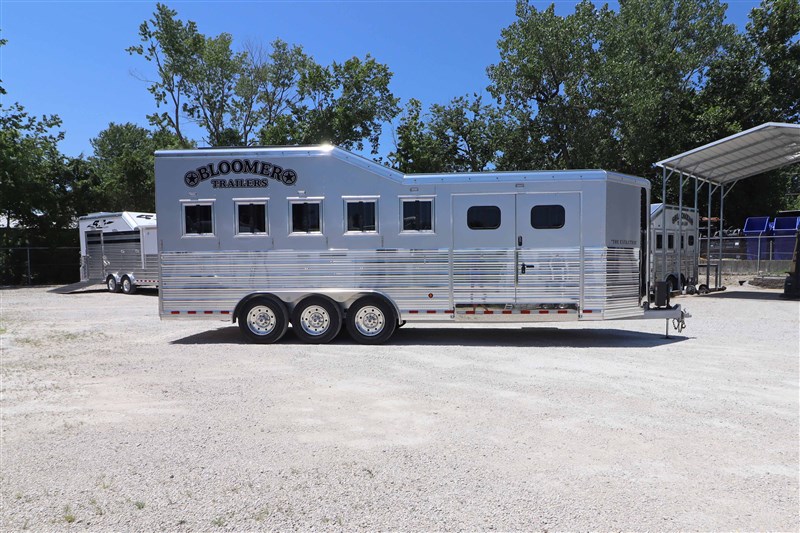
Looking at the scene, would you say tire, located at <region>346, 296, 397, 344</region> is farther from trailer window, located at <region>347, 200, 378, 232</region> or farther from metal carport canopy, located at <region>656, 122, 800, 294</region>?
metal carport canopy, located at <region>656, 122, 800, 294</region>

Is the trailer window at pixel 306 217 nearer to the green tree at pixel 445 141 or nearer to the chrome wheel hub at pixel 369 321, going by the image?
the chrome wheel hub at pixel 369 321

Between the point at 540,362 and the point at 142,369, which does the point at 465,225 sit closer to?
→ the point at 540,362

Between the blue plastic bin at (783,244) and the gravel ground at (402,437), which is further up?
the blue plastic bin at (783,244)

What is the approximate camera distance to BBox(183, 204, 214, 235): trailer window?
975cm

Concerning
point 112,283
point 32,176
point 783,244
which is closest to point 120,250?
point 112,283

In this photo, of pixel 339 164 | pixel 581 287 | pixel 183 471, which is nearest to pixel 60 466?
pixel 183 471

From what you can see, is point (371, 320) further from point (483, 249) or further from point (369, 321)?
point (483, 249)

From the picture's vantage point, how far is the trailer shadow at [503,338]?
971 centimetres

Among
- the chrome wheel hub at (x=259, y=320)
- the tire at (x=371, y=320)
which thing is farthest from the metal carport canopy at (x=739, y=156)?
the chrome wheel hub at (x=259, y=320)

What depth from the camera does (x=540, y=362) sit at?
26.5ft

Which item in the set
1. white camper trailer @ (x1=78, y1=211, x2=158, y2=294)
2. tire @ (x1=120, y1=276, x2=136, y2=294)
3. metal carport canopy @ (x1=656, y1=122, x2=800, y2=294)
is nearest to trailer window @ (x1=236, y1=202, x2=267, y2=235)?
metal carport canopy @ (x1=656, y1=122, x2=800, y2=294)

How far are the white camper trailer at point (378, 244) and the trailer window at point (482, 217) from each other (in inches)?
0.7

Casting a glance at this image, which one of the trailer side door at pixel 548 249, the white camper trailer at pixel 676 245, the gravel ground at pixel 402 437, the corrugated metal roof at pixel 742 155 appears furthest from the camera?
the white camper trailer at pixel 676 245

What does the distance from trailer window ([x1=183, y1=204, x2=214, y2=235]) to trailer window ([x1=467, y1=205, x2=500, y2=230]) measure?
4.64 metres
